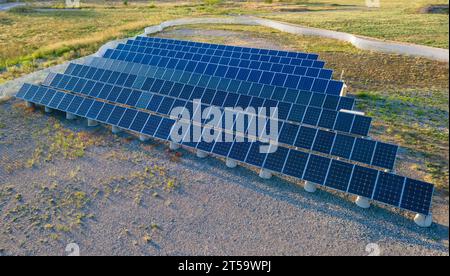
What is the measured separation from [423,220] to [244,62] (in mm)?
18418

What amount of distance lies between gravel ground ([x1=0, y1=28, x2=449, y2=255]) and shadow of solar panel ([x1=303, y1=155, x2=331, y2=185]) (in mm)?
792

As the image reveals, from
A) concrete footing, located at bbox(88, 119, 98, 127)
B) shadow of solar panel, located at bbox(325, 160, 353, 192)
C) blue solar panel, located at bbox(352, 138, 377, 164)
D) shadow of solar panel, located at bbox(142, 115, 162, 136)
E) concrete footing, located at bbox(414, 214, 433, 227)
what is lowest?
concrete footing, located at bbox(88, 119, 98, 127)

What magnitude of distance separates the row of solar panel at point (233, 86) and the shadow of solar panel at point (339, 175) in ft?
19.0

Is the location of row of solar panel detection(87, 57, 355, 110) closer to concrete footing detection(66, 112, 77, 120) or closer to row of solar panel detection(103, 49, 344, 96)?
row of solar panel detection(103, 49, 344, 96)

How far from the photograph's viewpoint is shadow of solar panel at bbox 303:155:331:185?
1453cm

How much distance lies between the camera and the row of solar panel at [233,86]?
784 inches

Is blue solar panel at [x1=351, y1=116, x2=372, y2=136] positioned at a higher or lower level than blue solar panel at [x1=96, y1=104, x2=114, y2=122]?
higher

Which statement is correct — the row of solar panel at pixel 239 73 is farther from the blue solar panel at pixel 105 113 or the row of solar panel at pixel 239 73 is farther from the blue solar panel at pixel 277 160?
the blue solar panel at pixel 105 113

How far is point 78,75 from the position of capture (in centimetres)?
2461

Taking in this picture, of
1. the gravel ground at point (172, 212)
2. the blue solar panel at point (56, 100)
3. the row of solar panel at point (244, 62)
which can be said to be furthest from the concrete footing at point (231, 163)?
the blue solar panel at point (56, 100)

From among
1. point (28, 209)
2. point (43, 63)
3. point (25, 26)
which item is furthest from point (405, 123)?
point (25, 26)

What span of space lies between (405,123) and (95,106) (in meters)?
18.3

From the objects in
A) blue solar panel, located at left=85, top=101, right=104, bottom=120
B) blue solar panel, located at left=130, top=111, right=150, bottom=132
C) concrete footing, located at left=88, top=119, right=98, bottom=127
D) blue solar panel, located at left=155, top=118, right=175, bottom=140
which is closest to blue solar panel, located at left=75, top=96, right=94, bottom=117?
blue solar panel, located at left=85, top=101, right=104, bottom=120

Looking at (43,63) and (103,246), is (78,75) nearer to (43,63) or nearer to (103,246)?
(43,63)
